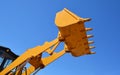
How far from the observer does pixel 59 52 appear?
10.1 metres

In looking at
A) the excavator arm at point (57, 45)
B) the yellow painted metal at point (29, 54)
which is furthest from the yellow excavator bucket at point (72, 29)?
the yellow painted metal at point (29, 54)

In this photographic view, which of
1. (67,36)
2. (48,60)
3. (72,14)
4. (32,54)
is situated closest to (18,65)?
(32,54)

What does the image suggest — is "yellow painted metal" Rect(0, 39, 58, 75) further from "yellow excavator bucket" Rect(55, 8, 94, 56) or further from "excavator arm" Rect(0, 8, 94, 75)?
"yellow excavator bucket" Rect(55, 8, 94, 56)

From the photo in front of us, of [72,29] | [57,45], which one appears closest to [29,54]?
[57,45]

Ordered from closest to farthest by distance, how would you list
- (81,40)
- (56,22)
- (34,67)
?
(56,22), (81,40), (34,67)

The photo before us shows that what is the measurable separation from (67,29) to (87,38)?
1.02 m

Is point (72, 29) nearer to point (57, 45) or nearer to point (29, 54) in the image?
point (57, 45)

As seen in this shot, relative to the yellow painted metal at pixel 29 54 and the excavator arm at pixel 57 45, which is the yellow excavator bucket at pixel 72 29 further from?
the yellow painted metal at pixel 29 54

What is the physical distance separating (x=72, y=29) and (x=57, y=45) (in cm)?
119

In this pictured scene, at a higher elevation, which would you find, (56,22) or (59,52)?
(56,22)

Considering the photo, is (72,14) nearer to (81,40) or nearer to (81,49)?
(81,40)

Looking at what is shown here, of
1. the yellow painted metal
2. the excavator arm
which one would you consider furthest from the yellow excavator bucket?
the yellow painted metal

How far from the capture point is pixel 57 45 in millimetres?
8945

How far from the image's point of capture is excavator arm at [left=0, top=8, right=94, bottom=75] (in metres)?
7.88
